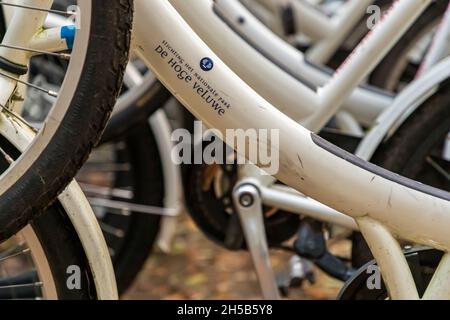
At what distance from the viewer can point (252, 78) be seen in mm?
2180

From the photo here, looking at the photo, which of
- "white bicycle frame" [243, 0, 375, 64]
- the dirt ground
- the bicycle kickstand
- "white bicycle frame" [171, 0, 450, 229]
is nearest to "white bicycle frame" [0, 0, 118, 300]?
"white bicycle frame" [171, 0, 450, 229]

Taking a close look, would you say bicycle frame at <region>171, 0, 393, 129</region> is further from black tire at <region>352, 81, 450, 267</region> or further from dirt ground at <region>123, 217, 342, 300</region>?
dirt ground at <region>123, 217, 342, 300</region>

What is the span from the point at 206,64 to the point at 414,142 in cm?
70

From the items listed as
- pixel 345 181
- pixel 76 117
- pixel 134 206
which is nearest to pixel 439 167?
pixel 345 181

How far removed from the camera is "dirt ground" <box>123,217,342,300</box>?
9.91ft

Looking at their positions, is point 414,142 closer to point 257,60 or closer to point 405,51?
point 257,60

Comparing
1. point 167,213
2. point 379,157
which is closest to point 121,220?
point 167,213

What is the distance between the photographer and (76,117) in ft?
5.27

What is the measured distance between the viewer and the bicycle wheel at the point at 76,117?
5.16ft

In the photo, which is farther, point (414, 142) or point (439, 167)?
point (439, 167)

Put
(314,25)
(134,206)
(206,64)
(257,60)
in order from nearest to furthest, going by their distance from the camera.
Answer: (206,64), (257,60), (134,206), (314,25)

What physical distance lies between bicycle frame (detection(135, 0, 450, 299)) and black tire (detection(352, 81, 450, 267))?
429mm

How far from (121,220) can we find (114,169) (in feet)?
0.63
